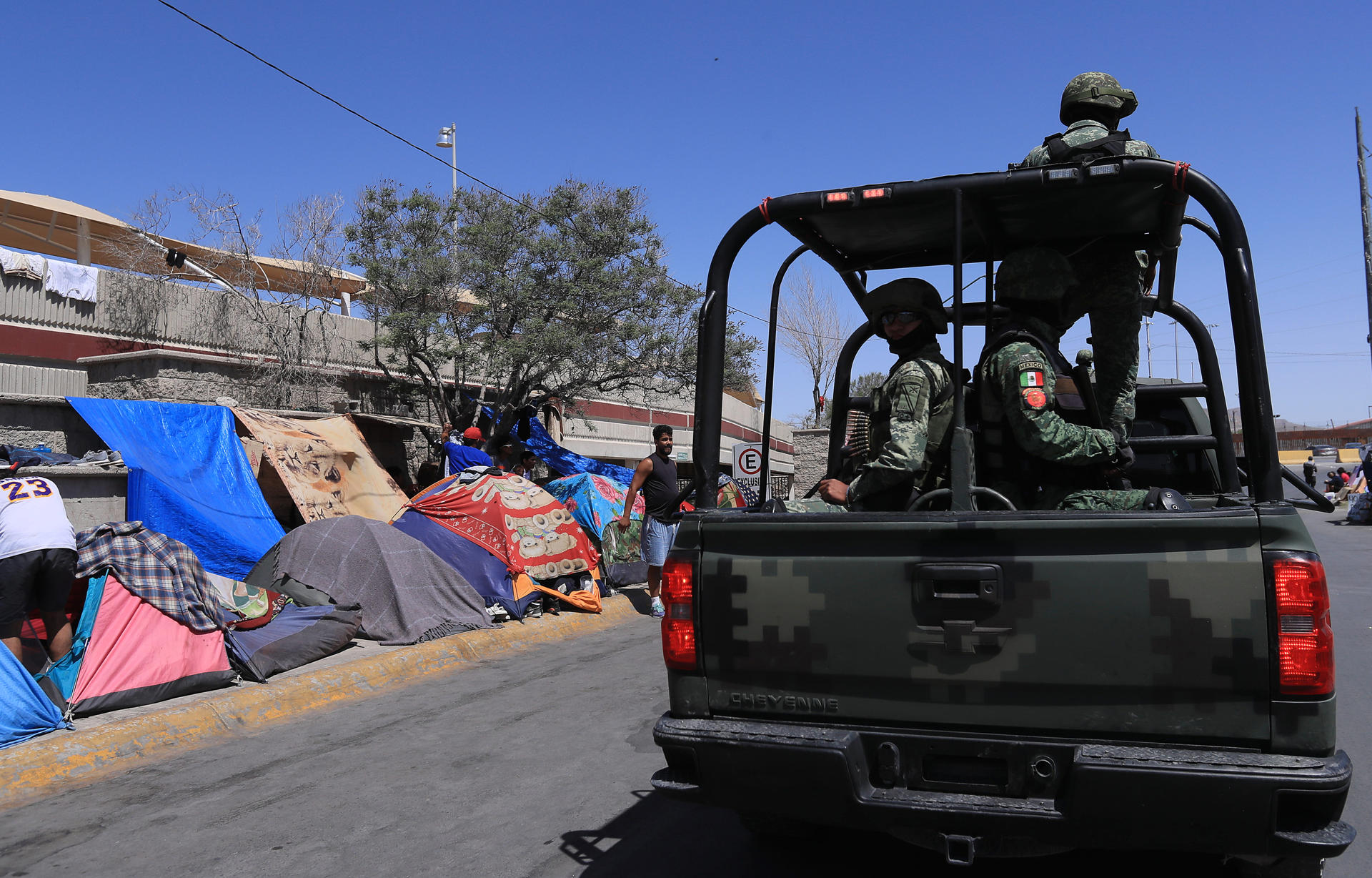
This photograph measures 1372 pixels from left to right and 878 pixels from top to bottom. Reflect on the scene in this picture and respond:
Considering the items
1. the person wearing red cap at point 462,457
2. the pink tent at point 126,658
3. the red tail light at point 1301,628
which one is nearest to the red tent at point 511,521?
the person wearing red cap at point 462,457

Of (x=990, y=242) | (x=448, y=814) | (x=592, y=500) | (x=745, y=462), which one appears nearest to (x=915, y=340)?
(x=990, y=242)

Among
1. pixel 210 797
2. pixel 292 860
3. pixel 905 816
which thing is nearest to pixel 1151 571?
pixel 905 816

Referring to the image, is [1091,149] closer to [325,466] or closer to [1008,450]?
[1008,450]

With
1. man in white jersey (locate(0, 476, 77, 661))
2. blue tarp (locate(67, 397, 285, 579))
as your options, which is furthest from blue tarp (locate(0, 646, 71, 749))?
blue tarp (locate(67, 397, 285, 579))

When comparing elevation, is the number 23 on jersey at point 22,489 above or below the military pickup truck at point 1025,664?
above

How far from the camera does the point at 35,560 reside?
5449 millimetres

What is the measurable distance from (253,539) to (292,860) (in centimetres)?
617

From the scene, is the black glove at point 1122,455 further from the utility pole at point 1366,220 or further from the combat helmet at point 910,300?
the utility pole at point 1366,220

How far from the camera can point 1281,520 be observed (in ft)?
8.21

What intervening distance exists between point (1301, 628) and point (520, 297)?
1416 cm

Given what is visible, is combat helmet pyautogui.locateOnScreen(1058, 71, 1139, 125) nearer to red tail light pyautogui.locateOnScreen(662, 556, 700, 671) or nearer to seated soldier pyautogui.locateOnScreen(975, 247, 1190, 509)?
seated soldier pyautogui.locateOnScreen(975, 247, 1190, 509)

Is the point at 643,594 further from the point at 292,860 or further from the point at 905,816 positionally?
the point at 905,816

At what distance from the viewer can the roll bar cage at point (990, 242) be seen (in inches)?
118

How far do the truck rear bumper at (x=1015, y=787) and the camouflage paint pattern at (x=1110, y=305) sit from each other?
2.15m
